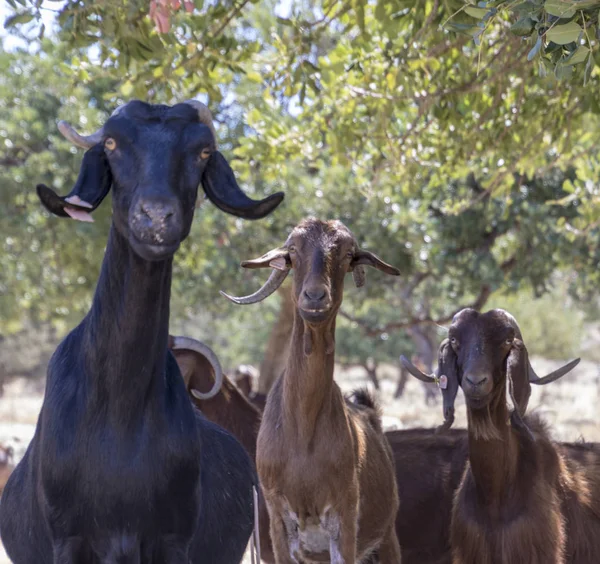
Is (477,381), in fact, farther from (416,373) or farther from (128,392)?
(128,392)

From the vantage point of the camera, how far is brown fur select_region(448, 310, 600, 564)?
6594 mm

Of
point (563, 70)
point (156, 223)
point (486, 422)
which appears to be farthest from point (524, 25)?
point (486, 422)

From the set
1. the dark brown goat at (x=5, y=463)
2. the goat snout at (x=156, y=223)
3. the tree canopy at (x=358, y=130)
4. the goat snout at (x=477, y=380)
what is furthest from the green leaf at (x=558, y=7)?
the dark brown goat at (x=5, y=463)

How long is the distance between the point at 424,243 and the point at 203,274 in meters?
3.71

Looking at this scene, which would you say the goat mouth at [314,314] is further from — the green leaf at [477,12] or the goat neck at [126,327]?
the goat neck at [126,327]

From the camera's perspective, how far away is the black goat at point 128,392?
371 cm

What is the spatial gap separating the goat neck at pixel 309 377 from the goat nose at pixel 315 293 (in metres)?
0.42

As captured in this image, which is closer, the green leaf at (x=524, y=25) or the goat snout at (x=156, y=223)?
the goat snout at (x=156, y=223)

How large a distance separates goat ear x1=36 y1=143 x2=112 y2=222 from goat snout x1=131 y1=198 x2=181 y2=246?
0.23 metres

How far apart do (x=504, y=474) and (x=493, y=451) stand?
0.57ft

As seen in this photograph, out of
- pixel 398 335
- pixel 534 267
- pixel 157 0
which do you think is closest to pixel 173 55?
pixel 157 0

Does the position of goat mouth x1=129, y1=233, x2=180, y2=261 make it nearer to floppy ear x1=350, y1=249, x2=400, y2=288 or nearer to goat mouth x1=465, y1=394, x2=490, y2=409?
floppy ear x1=350, y1=249, x2=400, y2=288

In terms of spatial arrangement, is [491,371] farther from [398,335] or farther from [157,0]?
[398,335]

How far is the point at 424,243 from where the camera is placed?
1527 cm
